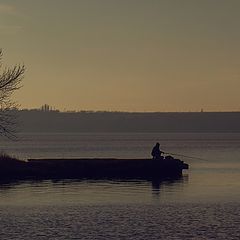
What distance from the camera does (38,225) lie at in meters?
33.3

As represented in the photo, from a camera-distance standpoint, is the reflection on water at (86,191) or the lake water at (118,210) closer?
the lake water at (118,210)

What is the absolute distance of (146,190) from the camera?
51781 millimetres

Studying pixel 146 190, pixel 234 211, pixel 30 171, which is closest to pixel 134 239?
pixel 234 211

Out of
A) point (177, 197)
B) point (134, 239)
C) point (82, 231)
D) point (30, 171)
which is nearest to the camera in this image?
point (134, 239)

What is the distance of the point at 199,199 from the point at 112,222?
41.7 ft

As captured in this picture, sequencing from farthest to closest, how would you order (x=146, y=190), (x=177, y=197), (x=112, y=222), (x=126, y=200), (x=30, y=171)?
(x=30, y=171) < (x=146, y=190) < (x=177, y=197) < (x=126, y=200) < (x=112, y=222)

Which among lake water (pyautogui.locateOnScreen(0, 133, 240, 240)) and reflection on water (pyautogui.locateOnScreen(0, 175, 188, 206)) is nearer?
lake water (pyautogui.locateOnScreen(0, 133, 240, 240))

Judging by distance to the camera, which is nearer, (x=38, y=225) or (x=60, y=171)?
(x=38, y=225)

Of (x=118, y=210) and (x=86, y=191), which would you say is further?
(x=86, y=191)

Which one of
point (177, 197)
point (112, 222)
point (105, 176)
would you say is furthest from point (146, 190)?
point (112, 222)

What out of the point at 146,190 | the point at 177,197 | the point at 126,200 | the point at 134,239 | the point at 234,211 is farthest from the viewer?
the point at 146,190

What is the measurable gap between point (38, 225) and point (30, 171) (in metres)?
28.5

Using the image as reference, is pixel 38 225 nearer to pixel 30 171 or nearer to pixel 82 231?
pixel 82 231

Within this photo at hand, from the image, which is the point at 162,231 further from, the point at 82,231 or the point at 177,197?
the point at 177,197
